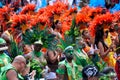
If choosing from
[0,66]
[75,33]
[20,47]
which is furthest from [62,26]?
[0,66]

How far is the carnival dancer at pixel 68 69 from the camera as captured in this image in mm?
9898

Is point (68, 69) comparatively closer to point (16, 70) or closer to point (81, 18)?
point (16, 70)

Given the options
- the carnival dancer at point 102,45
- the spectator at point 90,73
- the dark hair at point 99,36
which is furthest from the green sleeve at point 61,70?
the dark hair at point 99,36

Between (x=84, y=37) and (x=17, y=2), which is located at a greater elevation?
(x=17, y=2)

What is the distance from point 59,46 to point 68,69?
1.20 m

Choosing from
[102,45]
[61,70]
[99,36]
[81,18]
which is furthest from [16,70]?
[81,18]

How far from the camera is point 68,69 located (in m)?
9.88

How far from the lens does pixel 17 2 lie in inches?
688

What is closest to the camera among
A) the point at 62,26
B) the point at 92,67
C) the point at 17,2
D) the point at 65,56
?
the point at 92,67

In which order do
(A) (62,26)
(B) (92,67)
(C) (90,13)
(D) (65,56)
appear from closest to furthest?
1. (B) (92,67)
2. (D) (65,56)
3. (A) (62,26)
4. (C) (90,13)

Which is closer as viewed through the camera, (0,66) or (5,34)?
(0,66)

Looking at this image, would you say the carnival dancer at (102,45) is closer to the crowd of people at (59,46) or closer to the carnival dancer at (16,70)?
the crowd of people at (59,46)

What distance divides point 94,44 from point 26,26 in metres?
1.47

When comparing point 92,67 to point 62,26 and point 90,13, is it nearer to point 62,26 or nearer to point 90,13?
point 62,26
